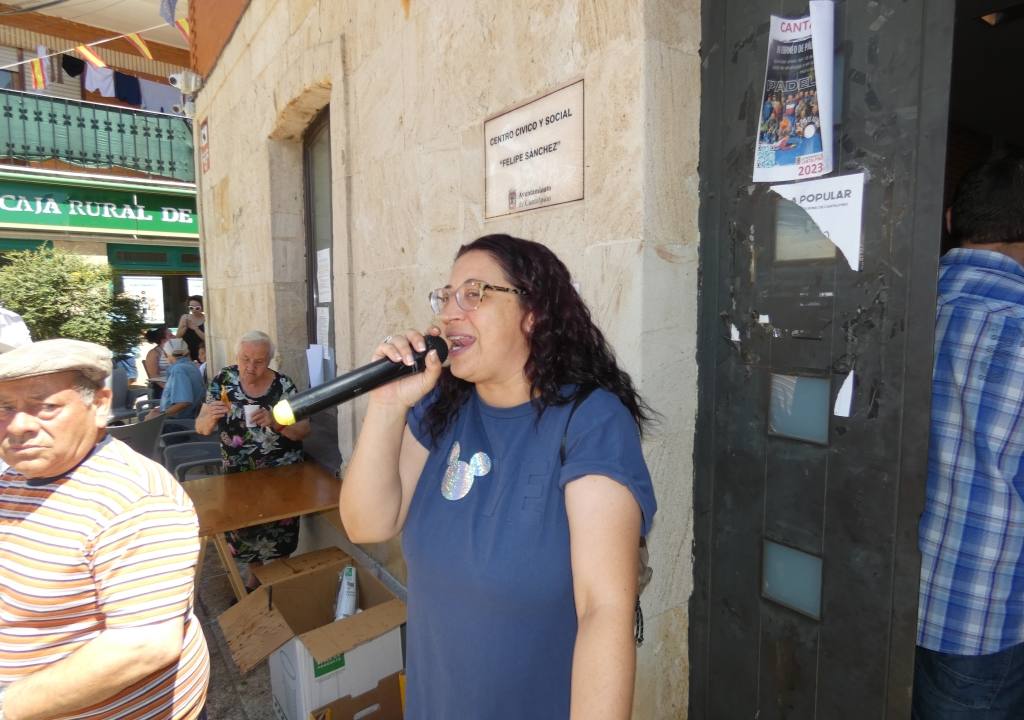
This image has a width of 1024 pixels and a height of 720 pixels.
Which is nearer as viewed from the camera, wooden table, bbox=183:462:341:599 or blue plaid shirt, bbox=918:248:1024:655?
blue plaid shirt, bbox=918:248:1024:655

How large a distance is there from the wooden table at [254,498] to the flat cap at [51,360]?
1.45m

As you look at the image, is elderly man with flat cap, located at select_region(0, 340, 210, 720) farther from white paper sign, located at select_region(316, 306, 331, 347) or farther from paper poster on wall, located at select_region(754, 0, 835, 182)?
Result: white paper sign, located at select_region(316, 306, 331, 347)

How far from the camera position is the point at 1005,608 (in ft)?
4.72

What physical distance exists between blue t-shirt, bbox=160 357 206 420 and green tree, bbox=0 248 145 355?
A: 7.88 feet

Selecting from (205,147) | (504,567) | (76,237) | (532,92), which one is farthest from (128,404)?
(504,567)

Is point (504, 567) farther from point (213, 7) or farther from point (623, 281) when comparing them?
point (213, 7)

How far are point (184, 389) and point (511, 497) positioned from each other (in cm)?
557

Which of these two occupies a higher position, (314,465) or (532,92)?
(532,92)

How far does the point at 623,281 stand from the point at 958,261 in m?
0.89

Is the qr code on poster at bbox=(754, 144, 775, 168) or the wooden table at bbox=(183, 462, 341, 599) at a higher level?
the qr code on poster at bbox=(754, 144, 775, 168)

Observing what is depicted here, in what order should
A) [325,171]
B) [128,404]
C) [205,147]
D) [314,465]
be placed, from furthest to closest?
[128,404], [205,147], [325,171], [314,465]

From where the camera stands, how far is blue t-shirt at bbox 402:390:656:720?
1125 mm

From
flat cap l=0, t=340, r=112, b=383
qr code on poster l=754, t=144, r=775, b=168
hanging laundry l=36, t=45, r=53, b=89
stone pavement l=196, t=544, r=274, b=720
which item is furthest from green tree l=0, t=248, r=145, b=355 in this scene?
qr code on poster l=754, t=144, r=775, b=168

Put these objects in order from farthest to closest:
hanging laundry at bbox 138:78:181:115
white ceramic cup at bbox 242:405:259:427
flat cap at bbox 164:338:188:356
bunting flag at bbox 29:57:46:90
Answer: hanging laundry at bbox 138:78:181:115 → bunting flag at bbox 29:57:46:90 → flat cap at bbox 164:338:188:356 → white ceramic cup at bbox 242:405:259:427
